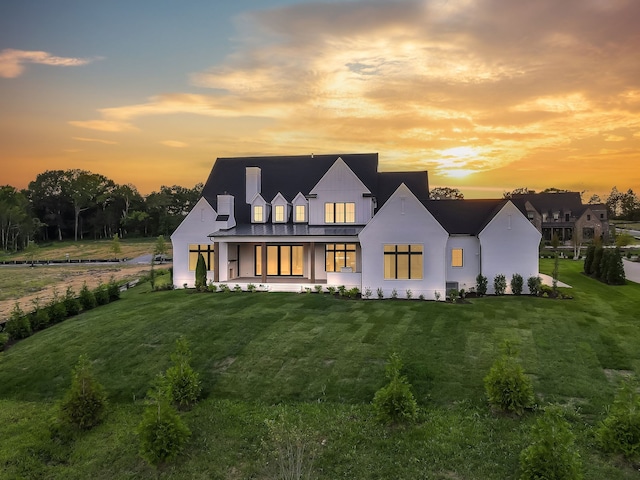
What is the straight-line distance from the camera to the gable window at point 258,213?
29.0 m

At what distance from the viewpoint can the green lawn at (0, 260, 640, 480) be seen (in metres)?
8.84

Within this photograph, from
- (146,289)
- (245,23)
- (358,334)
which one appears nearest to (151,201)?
(146,289)

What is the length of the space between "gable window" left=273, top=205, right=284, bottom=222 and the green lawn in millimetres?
8310

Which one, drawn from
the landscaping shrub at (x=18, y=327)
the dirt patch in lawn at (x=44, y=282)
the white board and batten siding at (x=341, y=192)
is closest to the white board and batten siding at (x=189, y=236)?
the dirt patch in lawn at (x=44, y=282)

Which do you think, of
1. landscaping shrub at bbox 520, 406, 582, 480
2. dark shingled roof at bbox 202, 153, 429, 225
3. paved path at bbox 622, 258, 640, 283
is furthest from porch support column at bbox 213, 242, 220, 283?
paved path at bbox 622, 258, 640, 283

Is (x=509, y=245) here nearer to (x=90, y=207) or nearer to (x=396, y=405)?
(x=396, y=405)

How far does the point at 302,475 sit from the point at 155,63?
2495cm

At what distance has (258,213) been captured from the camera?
29.1 metres

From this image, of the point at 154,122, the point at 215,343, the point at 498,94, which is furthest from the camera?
the point at 154,122

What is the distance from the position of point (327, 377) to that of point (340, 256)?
14497 millimetres

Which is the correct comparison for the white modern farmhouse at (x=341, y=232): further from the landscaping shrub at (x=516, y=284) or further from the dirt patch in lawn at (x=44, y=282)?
the dirt patch in lawn at (x=44, y=282)

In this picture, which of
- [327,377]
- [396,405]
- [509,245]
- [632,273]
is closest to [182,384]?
[327,377]

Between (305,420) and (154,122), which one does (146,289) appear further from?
(305,420)

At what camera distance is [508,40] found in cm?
2162
